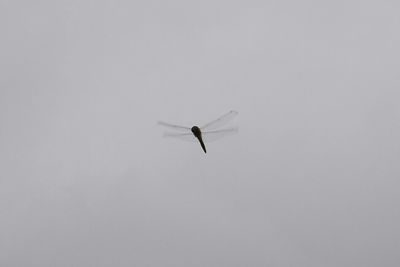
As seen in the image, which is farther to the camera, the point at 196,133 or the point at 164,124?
the point at 196,133
